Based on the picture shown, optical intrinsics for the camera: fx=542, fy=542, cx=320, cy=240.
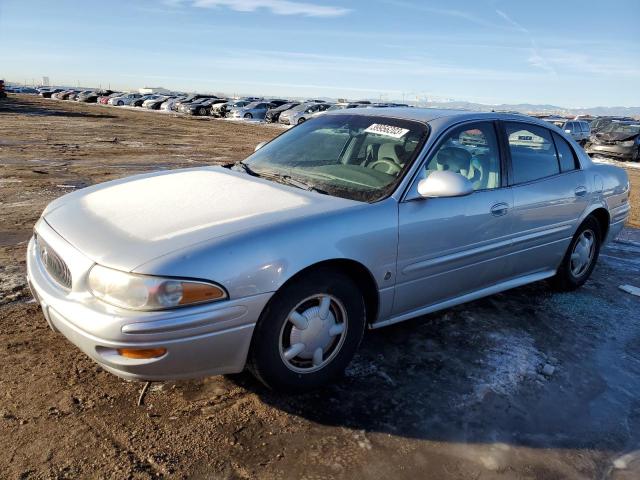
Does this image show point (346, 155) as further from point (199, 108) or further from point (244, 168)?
point (199, 108)

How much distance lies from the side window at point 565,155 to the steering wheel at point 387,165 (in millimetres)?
1778

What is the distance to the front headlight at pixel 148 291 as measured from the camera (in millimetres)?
2295

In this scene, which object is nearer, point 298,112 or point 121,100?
point 298,112

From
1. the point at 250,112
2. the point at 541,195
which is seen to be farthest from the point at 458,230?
the point at 250,112

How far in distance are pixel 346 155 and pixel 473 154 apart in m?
0.88

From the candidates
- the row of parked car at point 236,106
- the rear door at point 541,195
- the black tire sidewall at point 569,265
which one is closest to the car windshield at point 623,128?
the row of parked car at point 236,106

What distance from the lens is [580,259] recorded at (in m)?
4.75

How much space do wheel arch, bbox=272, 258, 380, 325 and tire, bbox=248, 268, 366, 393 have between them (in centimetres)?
3

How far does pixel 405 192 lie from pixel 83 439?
2.07 metres

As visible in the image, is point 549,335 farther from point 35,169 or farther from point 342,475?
point 35,169

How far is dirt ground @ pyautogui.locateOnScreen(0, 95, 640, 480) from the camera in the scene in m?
2.37

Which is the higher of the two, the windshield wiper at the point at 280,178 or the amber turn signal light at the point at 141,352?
the windshield wiper at the point at 280,178

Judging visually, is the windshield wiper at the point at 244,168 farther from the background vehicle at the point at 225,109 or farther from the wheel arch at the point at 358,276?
the background vehicle at the point at 225,109

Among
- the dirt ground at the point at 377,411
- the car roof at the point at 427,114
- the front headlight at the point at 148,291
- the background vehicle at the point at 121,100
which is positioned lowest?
the background vehicle at the point at 121,100
